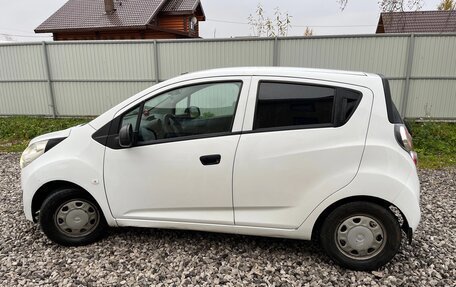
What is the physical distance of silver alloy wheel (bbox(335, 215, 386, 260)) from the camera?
2.81m

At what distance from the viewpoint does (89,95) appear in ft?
35.0

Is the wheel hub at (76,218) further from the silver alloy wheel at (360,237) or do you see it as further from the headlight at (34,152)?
the silver alloy wheel at (360,237)

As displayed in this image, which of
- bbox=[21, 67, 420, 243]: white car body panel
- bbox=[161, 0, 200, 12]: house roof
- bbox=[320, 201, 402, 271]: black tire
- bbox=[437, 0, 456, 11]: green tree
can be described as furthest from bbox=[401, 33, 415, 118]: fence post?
bbox=[161, 0, 200, 12]: house roof

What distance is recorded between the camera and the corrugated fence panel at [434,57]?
8867 mm

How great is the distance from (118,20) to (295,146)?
18.7 meters

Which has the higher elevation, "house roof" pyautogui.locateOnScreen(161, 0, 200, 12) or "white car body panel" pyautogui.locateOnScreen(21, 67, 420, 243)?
"house roof" pyautogui.locateOnScreen(161, 0, 200, 12)

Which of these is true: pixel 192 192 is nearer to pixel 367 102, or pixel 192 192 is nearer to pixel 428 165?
pixel 367 102

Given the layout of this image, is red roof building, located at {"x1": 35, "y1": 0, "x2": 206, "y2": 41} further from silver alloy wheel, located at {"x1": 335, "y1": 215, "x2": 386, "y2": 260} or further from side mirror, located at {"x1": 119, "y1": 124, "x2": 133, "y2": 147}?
silver alloy wheel, located at {"x1": 335, "y1": 215, "x2": 386, "y2": 260}

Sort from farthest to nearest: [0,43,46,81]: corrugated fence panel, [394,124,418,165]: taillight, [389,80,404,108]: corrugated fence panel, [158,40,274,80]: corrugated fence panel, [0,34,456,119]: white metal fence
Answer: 1. [0,43,46,81]: corrugated fence panel
2. [158,40,274,80]: corrugated fence panel
3. [389,80,404,108]: corrugated fence panel
4. [0,34,456,119]: white metal fence
5. [394,124,418,165]: taillight

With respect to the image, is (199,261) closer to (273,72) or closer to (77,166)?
(77,166)

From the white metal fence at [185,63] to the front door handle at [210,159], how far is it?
7179 mm

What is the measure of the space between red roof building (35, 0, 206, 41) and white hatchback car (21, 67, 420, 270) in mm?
16272

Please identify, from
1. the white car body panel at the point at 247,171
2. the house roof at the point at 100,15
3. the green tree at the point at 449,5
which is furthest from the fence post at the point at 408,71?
the house roof at the point at 100,15

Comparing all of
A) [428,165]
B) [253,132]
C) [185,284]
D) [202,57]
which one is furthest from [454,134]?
[185,284]
